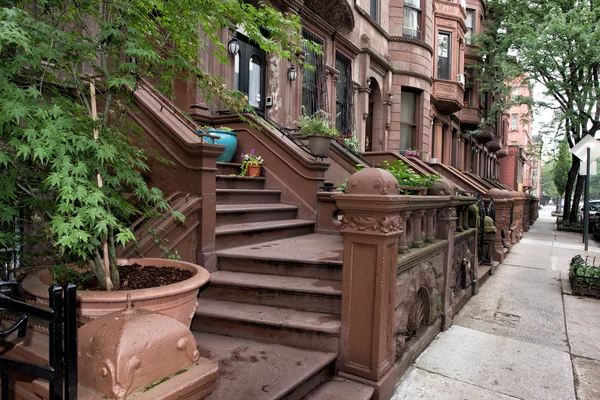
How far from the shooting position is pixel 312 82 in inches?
427

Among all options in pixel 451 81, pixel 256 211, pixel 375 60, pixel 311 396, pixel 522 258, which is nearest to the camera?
pixel 311 396

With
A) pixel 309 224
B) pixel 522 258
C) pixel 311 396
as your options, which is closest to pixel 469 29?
pixel 522 258

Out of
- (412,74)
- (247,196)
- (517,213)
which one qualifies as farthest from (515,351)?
(412,74)

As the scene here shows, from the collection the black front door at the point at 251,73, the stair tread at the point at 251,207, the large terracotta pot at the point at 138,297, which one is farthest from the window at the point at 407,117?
the large terracotta pot at the point at 138,297

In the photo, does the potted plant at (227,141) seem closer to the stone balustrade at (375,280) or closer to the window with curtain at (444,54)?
the stone balustrade at (375,280)

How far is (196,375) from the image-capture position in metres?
1.47

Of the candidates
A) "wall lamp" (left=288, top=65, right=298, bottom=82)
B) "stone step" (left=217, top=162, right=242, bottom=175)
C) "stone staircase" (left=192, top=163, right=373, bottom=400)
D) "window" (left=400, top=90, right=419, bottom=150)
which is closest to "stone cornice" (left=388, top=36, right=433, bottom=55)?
"window" (left=400, top=90, right=419, bottom=150)

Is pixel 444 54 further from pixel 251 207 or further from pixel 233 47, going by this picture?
pixel 251 207

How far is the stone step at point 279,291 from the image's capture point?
11.6 feet

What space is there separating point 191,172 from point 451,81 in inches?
692

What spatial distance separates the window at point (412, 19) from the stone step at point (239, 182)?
38.7 ft

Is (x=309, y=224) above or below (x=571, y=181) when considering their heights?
below

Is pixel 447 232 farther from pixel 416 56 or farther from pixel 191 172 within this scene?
pixel 416 56

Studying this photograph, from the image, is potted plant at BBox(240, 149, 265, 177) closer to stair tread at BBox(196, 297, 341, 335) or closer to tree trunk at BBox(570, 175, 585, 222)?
stair tread at BBox(196, 297, 341, 335)
